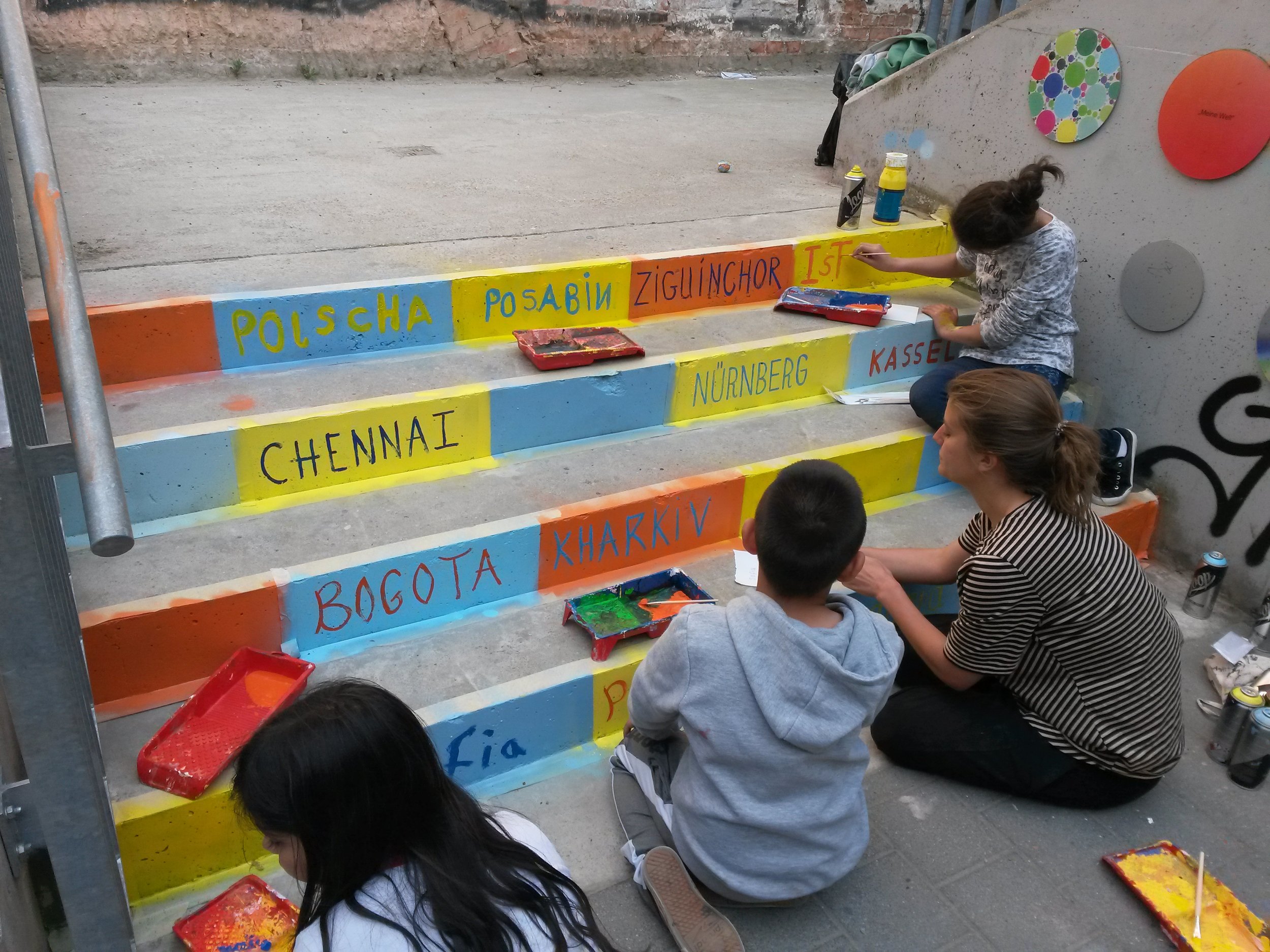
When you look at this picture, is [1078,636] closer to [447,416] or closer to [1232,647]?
[1232,647]

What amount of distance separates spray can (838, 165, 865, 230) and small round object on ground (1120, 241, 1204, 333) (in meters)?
1.30

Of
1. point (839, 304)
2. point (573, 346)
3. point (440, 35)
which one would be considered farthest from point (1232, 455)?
point (440, 35)

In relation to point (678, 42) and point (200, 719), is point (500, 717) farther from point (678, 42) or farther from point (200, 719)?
point (678, 42)

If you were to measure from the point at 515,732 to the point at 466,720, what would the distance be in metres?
0.18

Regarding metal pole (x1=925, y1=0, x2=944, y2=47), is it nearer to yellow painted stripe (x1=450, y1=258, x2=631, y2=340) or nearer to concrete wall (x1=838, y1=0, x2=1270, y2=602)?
concrete wall (x1=838, y1=0, x2=1270, y2=602)

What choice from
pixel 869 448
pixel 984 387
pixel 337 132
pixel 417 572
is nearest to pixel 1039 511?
pixel 984 387

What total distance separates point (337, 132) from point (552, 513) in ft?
12.7

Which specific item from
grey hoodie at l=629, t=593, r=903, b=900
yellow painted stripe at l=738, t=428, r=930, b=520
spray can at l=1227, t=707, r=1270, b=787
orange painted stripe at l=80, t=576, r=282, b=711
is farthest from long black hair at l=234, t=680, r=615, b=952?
spray can at l=1227, t=707, r=1270, b=787

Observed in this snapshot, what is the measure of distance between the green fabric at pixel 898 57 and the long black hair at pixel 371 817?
564 cm

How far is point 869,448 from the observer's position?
3855 mm

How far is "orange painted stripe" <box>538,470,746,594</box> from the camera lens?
3.23 m

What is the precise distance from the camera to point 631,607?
3.16 metres

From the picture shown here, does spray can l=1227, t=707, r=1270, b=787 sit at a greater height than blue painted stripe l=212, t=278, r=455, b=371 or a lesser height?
lesser

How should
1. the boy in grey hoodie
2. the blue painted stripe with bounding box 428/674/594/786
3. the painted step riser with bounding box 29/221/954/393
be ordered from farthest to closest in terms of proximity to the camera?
the painted step riser with bounding box 29/221/954/393 → the blue painted stripe with bounding box 428/674/594/786 → the boy in grey hoodie
